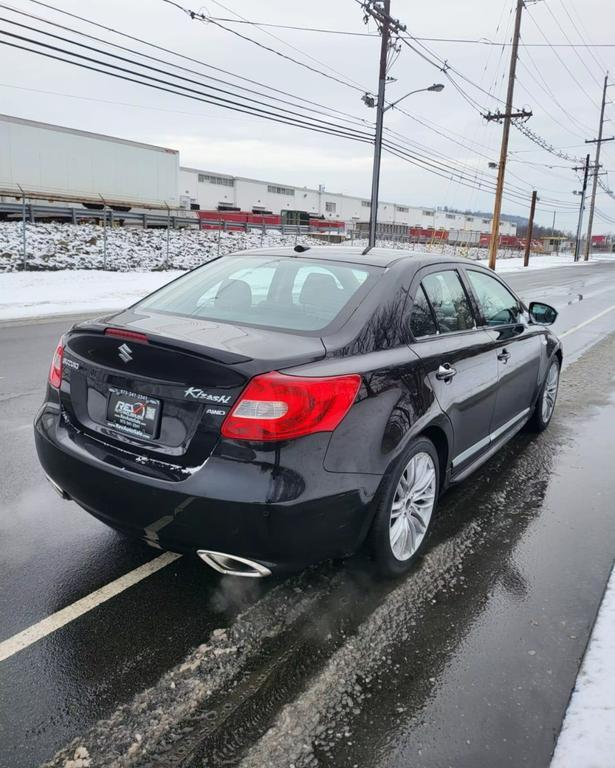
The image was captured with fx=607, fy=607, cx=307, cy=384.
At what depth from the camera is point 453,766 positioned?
6.61ft

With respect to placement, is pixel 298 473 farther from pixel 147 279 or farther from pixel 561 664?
pixel 147 279

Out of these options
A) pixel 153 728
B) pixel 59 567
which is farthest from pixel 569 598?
pixel 59 567

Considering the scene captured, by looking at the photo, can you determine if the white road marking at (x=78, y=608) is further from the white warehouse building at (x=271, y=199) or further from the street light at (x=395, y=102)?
the white warehouse building at (x=271, y=199)

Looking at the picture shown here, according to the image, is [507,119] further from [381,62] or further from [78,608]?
[78,608]

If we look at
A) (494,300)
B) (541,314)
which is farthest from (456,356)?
(541,314)

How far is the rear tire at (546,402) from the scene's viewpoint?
5414 mm

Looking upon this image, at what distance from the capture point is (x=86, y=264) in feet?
65.1

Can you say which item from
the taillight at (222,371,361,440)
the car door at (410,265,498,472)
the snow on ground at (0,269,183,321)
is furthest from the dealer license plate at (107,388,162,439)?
the snow on ground at (0,269,183,321)

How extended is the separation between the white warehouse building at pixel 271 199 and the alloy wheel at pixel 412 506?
47.8 metres

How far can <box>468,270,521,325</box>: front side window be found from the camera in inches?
163

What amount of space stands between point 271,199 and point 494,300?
66556 millimetres

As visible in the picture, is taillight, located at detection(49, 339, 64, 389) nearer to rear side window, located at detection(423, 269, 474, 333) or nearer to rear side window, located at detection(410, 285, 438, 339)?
rear side window, located at detection(410, 285, 438, 339)

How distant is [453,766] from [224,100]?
2029cm

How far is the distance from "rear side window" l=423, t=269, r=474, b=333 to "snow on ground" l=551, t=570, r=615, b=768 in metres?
1.75
